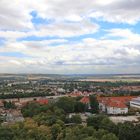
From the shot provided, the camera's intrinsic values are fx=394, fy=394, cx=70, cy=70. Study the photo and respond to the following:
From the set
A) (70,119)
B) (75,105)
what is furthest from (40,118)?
(75,105)

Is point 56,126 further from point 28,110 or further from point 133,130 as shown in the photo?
point 28,110

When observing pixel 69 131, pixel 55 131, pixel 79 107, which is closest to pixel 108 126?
pixel 69 131

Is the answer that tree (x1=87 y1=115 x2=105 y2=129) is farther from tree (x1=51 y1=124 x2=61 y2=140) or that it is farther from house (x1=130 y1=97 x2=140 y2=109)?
house (x1=130 y1=97 x2=140 y2=109)

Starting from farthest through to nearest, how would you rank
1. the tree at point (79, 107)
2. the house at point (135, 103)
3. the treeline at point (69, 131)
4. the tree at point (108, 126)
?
the house at point (135, 103) < the tree at point (79, 107) < the tree at point (108, 126) < the treeline at point (69, 131)

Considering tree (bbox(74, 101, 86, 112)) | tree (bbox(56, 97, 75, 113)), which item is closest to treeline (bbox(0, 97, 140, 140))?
tree (bbox(56, 97, 75, 113))

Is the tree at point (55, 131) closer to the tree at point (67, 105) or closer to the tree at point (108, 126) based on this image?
the tree at point (108, 126)

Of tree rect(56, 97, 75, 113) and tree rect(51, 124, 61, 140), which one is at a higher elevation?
tree rect(56, 97, 75, 113)

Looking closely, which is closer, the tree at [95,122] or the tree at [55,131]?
the tree at [55,131]

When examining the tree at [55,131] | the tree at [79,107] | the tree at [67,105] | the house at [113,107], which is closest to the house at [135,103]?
the house at [113,107]

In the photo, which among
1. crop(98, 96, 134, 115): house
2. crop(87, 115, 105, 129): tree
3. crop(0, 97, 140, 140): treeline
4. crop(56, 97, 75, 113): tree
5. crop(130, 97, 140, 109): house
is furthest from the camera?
crop(130, 97, 140, 109): house

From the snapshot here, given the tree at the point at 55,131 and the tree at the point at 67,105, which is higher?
the tree at the point at 67,105

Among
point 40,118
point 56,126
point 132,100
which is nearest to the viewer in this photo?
point 56,126
